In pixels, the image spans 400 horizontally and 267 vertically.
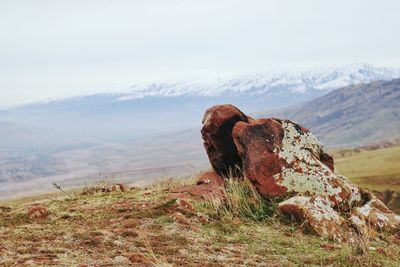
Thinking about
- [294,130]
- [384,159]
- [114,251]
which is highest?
[294,130]

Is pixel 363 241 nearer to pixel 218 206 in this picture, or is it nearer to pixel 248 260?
pixel 248 260

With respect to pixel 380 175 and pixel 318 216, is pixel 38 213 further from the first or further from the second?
pixel 380 175

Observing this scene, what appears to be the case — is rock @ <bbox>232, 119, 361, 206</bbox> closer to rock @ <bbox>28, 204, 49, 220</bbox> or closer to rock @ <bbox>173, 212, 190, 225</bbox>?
rock @ <bbox>173, 212, 190, 225</bbox>

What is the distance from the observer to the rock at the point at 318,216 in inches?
406

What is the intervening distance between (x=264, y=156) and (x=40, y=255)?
6696 millimetres

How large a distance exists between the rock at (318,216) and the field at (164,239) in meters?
0.26

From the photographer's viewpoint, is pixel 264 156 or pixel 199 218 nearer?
pixel 199 218

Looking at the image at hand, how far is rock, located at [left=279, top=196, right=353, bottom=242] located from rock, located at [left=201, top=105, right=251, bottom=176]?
12.0ft

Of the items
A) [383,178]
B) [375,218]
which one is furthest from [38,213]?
[383,178]

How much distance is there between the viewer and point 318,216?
1071 cm

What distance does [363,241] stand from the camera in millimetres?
9102

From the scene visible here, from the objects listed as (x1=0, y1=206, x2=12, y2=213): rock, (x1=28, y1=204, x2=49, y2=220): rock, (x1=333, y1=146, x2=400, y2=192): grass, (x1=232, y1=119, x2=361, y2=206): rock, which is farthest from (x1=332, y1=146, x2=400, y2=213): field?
(x1=28, y1=204, x2=49, y2=220): rock

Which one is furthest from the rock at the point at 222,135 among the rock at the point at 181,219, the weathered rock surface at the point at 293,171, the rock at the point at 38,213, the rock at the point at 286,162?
the rock at the point at 38,213

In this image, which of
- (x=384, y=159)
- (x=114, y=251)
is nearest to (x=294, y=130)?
(x=114, y=251)
